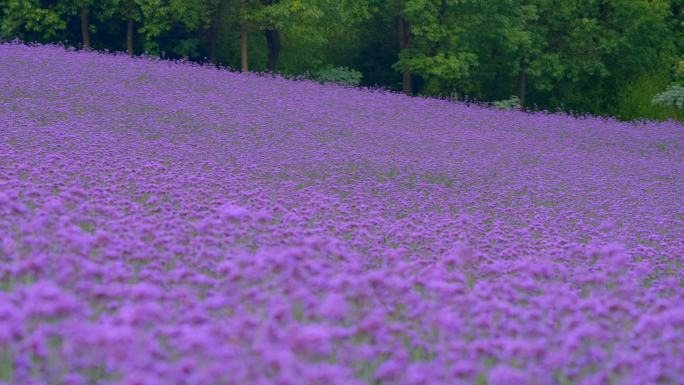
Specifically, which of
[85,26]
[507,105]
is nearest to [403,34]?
[507,105]

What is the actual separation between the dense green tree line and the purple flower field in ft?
35.6

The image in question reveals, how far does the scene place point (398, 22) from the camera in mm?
25062

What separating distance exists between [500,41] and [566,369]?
68.0 feet

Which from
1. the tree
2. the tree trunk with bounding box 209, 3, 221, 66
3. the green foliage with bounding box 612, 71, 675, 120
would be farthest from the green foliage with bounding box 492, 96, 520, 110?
the tree

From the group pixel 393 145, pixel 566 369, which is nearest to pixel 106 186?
pixel 566 369

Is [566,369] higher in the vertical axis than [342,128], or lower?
higher

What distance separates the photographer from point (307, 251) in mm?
3268

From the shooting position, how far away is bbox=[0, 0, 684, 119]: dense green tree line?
2244cm

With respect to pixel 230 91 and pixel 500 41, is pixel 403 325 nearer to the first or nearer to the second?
pixel 230 91

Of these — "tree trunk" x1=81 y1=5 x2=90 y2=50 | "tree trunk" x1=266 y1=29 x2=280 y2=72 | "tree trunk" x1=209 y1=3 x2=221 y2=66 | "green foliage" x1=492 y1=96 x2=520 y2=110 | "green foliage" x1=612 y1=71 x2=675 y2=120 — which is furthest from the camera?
"green foliage" x1=612 y1=71 x2=675 y2=120

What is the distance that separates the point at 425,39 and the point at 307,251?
20.9 metres

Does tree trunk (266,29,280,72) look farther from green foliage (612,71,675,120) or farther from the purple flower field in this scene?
the purple flower field

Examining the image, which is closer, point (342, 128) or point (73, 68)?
point (342, 128)

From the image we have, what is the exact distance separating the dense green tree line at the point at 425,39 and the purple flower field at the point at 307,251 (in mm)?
10842
